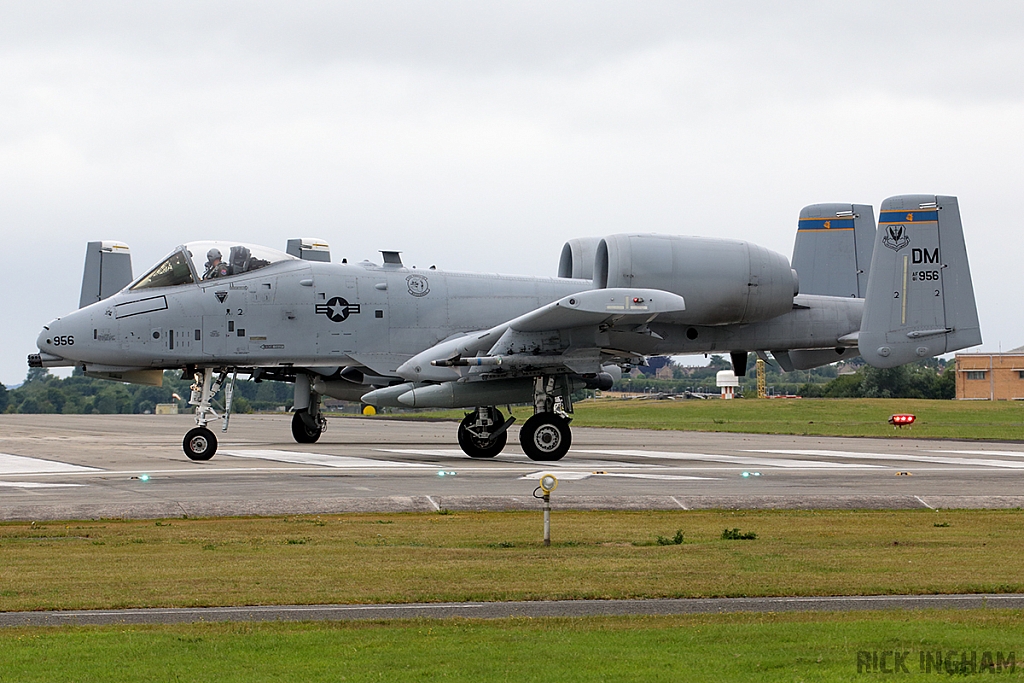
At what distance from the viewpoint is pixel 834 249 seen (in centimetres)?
2848

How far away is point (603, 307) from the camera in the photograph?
2148 centimetres

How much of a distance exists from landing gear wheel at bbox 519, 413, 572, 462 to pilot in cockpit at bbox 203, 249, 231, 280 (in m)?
7.05

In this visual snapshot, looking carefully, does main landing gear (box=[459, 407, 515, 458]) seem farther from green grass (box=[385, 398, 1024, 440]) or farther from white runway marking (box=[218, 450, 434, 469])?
green grass (box=[385, 398, 1024, 440])

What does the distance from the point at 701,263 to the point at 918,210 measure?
4498 millimetres

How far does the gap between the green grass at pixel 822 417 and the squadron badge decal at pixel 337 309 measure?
20.9m

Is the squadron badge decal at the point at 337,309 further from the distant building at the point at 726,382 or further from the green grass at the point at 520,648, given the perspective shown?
the distant building at the point at 726,382

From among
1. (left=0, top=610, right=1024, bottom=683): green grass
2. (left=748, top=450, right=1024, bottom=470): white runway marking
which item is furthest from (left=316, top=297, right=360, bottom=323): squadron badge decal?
(left=0, top=610, right=1024, bottom=683): green grass

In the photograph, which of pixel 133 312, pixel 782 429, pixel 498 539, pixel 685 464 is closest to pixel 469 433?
pixel 685 464

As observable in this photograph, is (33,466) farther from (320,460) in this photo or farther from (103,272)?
(103,272)

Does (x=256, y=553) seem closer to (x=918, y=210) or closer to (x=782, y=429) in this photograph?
(x=918, y=210)

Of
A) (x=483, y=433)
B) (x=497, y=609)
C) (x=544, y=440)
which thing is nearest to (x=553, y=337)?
(x=544, y=440)

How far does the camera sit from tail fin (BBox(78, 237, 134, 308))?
1304 inches

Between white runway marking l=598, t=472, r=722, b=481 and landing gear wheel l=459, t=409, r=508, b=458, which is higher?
landing gear wheel l=459, t=409, r=508, b=458

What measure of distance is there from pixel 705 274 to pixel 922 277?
172 inches
